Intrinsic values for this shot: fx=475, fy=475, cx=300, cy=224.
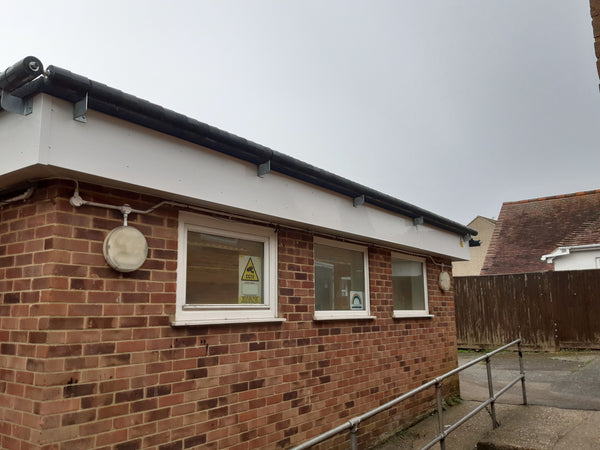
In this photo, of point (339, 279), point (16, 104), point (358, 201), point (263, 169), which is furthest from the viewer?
point (339, 279)

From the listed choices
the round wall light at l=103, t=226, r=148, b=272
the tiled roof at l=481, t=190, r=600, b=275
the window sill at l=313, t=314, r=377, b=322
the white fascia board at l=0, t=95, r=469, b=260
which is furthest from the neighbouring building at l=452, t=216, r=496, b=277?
the round wall light at l=103, t=226, r=148, b=272

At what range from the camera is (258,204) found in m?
3.88

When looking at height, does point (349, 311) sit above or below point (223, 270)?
below

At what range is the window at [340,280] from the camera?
197 inches

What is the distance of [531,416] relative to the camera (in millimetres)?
5711

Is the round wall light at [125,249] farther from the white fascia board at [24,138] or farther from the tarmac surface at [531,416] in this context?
the tarmac surface at [531,416]

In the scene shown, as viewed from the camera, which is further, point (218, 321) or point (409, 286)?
point (409, 286)

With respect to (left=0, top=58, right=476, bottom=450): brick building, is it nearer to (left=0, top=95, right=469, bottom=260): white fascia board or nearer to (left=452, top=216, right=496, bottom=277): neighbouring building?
(left=0, top=95, right=469, bottom=260): white fascia board

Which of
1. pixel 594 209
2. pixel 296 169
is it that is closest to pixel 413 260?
pixel 296 169

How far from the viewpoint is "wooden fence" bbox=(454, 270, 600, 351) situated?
39.7 feet

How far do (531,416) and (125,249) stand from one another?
5189 millimetres

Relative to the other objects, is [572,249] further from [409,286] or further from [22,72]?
[22,72]

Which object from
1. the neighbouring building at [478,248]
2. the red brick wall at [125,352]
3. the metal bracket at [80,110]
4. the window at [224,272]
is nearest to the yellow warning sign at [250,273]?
the window at [224,272]

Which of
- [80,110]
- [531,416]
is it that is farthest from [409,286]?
[80,110]
